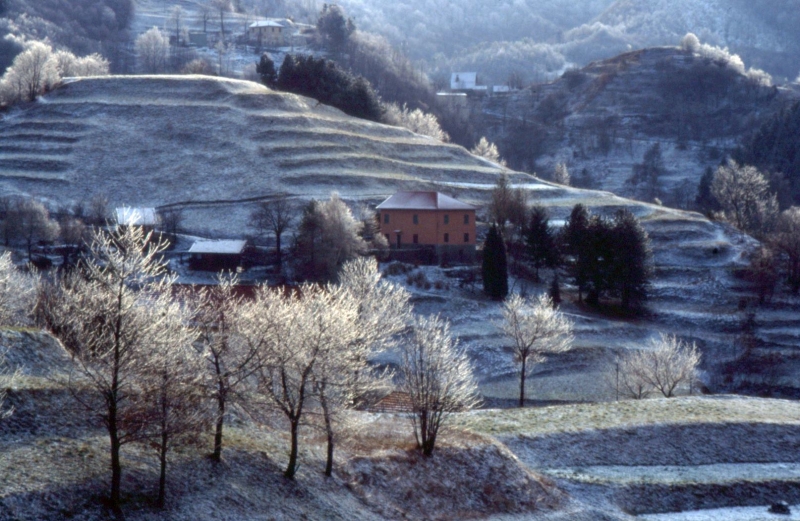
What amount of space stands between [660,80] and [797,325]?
116687mm

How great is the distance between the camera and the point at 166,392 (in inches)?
788

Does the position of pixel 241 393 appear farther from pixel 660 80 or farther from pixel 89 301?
pixel 660 80

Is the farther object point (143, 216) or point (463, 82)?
point (463, 82)

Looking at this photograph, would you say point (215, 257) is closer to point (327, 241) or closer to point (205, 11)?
point (327, 241)

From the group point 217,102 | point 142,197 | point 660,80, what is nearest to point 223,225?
point 142,197

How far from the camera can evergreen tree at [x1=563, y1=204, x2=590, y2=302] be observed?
6038cm

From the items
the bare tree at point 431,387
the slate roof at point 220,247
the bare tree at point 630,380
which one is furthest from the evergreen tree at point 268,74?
the bare tree at point 431,387

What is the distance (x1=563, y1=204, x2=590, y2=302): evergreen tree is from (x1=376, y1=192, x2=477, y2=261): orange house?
7312 millimetres

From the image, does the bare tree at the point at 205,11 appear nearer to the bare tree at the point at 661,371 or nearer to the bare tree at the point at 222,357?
the bare tree at the point at 661,371

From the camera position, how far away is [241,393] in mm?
24250

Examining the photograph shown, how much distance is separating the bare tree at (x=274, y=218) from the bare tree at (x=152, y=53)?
80173mm

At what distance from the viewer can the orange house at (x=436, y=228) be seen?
65.0 meters

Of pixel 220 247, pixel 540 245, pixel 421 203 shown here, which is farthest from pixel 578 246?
pixel 220 247

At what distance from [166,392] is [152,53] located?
133225mm
